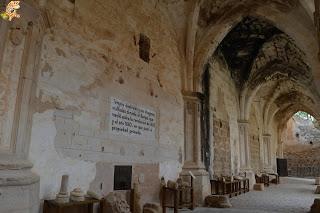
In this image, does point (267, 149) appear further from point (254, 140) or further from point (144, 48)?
point (144, 48)

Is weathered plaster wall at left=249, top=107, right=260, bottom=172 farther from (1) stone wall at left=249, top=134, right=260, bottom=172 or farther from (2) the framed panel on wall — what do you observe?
(2) the framed panel on wall

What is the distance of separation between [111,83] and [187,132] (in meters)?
2.73

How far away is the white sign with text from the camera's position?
15.0ft

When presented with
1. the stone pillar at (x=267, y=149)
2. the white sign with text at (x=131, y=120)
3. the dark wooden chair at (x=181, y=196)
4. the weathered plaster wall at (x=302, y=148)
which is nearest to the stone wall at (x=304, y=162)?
the weathered plaster wall at (x=302, y=148)

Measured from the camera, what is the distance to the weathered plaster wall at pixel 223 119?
8414mm

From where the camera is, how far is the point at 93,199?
3557 millimetres

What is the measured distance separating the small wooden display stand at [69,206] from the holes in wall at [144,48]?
117 inches

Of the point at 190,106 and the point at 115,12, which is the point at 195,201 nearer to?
the point at 190,106

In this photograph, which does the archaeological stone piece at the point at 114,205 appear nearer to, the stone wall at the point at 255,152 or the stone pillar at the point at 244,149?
the stone pillar at the point at 244,149

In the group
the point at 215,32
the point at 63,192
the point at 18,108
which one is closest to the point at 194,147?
the point at 215,32

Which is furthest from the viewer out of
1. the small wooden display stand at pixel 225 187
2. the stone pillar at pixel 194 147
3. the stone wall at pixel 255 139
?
the stone wall at pixel 255 139

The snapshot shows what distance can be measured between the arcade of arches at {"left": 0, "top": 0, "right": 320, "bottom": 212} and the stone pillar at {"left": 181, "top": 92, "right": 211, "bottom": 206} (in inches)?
1.0

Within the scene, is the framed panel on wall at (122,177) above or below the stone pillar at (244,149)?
below

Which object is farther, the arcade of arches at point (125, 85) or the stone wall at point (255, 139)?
the stone wall at point (255, 139)
